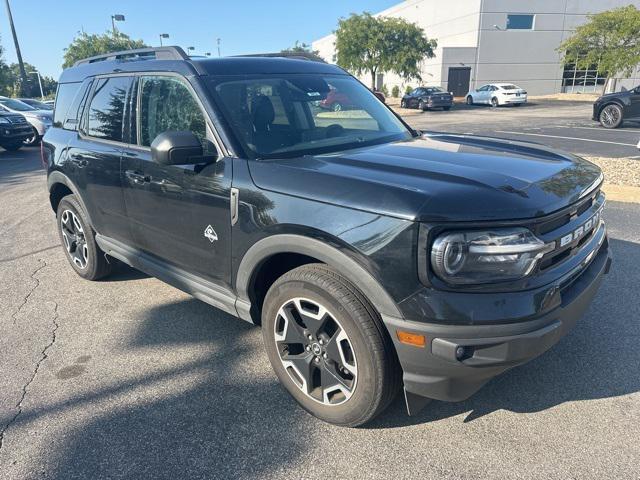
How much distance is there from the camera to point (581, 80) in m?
43.7

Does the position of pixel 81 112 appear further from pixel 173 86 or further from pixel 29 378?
pixel 29 378

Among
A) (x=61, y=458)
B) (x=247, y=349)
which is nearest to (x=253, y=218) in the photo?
(x=247, y=349)

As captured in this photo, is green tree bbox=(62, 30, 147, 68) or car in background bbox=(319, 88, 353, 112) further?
green tree bbox=(62, 30, 147, 68)

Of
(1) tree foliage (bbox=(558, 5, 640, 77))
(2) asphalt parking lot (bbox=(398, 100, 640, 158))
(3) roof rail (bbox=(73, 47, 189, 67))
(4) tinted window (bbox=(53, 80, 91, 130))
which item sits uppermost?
(1) tree foliage (bbox=(558, 5, 640, 77))

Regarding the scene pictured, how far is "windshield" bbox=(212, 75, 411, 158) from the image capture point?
2988 mm

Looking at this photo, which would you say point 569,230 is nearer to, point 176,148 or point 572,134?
point 176,148

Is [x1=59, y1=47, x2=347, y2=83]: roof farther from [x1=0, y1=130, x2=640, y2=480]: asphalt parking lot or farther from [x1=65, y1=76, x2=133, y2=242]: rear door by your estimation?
[x1=0, y1=130, x2=640, y2=480]: asphalt parking lot

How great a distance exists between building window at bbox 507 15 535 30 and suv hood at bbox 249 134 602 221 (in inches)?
1753

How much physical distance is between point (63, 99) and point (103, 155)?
134 centimetres

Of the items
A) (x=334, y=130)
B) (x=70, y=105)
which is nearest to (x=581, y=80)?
(x=334, y=130)

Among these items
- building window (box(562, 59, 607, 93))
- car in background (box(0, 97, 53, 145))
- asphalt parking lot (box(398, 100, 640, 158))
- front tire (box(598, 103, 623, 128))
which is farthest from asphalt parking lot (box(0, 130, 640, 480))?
building window (box(562, 59, 607, 93))

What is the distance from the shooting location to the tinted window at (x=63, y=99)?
14.8 feet

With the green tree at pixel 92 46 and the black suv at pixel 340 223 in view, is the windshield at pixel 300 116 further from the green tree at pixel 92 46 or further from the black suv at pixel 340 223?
the green tree at pixel 92 46

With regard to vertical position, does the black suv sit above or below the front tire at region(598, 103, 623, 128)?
above
